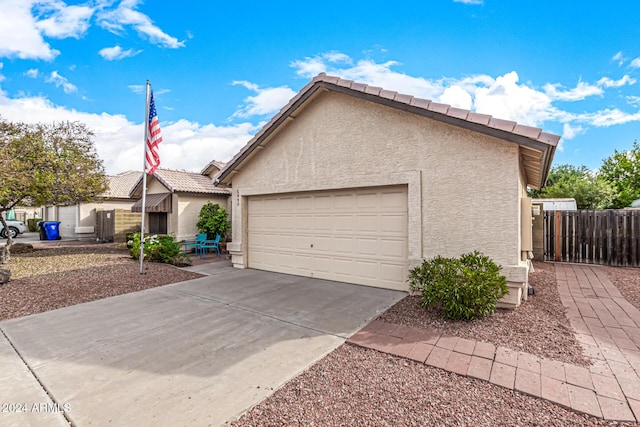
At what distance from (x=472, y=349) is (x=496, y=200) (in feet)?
9.42

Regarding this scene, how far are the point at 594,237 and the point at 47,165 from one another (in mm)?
20022

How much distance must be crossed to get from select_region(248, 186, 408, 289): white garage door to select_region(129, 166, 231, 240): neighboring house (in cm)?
632

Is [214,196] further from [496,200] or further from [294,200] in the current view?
[496,200]

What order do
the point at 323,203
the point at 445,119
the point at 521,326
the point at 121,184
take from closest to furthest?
the point at 521,326, the point at 445,119, the point at 323,203, the point at 121,184

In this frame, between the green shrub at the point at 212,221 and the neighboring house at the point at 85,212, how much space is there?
7.99 metres

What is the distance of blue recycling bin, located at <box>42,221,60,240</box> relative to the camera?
19.8 meters

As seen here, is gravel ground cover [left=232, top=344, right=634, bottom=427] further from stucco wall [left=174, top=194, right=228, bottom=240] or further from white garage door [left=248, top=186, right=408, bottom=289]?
stucco wall [left=174, top=194, right=228, bottom=240]

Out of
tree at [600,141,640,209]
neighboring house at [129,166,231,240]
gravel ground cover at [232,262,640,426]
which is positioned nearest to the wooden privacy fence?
gravel ground cover at [232,262,640,426]

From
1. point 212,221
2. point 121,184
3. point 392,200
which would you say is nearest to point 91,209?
point 121,184

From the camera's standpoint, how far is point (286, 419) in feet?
8.75

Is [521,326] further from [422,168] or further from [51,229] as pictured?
[51,229]

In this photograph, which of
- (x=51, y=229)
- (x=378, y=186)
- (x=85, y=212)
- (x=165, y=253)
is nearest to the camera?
(x=378, y=186)

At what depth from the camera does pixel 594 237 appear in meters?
10.3

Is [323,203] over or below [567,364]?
over
